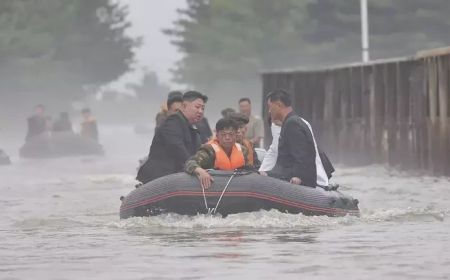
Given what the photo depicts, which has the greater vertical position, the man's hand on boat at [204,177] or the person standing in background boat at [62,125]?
the person standing in background boat at [62,125]

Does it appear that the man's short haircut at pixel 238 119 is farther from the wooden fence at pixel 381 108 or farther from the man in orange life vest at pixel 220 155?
the wooden fence at pixel 381 108

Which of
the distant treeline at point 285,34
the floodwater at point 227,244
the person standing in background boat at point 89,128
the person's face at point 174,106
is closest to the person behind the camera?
the floodwater at point 227,244

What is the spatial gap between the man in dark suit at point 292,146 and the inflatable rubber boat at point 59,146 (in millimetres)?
34394

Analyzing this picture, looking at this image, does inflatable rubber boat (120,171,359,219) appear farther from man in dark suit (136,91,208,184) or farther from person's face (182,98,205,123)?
person's face (182,98,205,123)

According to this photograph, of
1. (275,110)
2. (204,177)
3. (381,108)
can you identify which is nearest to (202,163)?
(204,177)

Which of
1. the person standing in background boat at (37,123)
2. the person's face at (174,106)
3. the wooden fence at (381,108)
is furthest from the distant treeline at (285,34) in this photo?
the person's face at (174,106)

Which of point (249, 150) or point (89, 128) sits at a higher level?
point (89, 128)

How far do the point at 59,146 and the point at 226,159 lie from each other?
35.8 m

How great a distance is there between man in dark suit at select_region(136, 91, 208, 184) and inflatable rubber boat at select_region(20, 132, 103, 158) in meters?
33.6

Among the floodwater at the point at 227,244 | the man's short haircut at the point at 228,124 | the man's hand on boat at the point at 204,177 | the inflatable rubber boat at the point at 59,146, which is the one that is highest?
the inflatable rubber boat at the point at 59,146

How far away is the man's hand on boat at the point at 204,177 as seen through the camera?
17812mm

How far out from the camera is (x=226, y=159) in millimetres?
18312

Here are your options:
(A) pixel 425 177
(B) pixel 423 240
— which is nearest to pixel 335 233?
(B) pixel 423 240

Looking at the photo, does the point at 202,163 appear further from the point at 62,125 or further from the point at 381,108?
the point at 62,125
